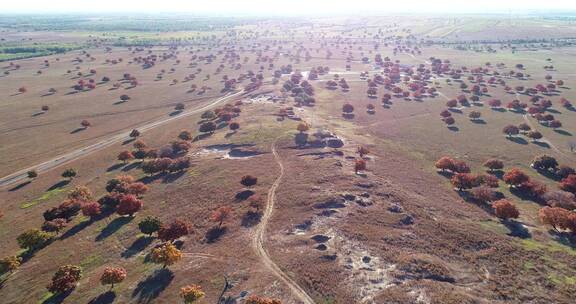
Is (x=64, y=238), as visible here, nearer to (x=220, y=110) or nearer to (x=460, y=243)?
(x=460, y=243)

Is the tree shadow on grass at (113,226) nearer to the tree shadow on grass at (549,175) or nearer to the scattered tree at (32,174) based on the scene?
the scattered tree at (32,174)

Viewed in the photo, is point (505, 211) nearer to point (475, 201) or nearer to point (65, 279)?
point (475, 201)

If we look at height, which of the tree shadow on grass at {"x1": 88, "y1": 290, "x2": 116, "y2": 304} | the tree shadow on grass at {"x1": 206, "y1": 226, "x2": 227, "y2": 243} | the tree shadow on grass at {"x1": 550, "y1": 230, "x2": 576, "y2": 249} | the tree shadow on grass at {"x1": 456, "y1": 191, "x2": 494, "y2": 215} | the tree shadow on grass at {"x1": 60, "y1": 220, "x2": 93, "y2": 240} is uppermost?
the tree shadow on grass at {"x1": 206, "y1": 226, "x2": 227, "y2": 243}

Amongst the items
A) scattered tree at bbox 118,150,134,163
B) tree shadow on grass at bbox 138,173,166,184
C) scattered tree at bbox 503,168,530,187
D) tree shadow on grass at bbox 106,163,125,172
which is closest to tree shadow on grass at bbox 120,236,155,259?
tree shadow on grass at bbox 138,173,166,184

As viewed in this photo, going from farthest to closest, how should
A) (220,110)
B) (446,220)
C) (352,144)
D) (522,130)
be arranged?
1. (220,110)
2. (522,130)
3. (352,144)
4. (446,220)

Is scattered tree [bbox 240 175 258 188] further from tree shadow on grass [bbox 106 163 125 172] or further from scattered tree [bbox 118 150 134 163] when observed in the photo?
tree shadow on grass [bbox 106 163 125 172]

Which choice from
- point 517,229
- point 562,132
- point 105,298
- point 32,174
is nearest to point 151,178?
point 32,174

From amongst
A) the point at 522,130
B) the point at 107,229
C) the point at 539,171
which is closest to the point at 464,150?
the point at 539,171
